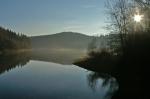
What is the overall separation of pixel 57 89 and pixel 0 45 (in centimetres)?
10526

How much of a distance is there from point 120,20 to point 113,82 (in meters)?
24.5

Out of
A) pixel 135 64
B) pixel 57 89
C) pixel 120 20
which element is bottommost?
pixel 57 89

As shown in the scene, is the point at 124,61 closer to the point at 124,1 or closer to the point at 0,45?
the point at 124,1

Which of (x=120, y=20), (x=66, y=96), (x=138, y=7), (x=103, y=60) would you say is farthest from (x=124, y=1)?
(x=66, y=96)

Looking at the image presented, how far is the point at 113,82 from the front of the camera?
32156 mm

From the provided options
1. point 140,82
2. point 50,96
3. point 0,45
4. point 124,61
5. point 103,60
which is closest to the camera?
point 50,96

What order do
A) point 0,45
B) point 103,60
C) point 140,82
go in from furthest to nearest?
point 0,45
point 103,60
point 140,82

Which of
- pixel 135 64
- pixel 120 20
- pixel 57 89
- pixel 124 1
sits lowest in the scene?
pixel 57 89

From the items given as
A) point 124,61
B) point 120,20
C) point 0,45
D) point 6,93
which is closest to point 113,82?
point 124,61

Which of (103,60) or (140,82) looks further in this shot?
(103,60)

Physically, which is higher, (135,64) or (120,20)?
(120,20)

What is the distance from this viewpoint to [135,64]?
2905 centimetres

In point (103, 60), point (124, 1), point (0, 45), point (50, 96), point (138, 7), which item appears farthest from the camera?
point (0, 45)

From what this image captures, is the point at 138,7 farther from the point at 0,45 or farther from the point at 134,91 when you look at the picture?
the point at 0,45
